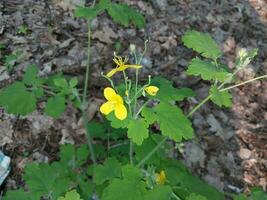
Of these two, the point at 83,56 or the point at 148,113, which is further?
the point at 83,56

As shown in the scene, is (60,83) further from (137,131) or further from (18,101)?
(137,131)

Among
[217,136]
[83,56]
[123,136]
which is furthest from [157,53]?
[123,136]

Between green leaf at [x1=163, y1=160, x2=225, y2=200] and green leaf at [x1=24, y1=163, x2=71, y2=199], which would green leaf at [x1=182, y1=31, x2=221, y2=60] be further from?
green leaf at [x1=24, y1=163, x2=71, y2=199]

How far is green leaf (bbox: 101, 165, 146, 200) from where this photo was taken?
217 centimetres

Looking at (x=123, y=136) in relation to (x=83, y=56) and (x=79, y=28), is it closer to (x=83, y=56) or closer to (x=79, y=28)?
(x=83, y=56)

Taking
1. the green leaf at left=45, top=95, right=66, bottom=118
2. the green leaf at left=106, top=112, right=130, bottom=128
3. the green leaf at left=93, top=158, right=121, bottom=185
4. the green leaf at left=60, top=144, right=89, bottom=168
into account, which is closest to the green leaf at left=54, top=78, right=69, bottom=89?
the green leaf at left=45, top=95, right=66, bottom=118

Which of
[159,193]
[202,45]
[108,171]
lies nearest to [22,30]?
[108,171]

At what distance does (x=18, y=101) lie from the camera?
2865mm

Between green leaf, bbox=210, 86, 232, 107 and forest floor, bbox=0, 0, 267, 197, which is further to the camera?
forest floor, bbox=0, 0, 267, 197

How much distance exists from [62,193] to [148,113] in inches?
35.2

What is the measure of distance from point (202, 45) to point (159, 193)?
0.88 metres

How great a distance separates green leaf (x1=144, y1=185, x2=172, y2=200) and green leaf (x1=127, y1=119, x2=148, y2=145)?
9.9 inches

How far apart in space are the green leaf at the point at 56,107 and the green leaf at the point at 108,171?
48cm

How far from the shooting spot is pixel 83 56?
13.8ft
